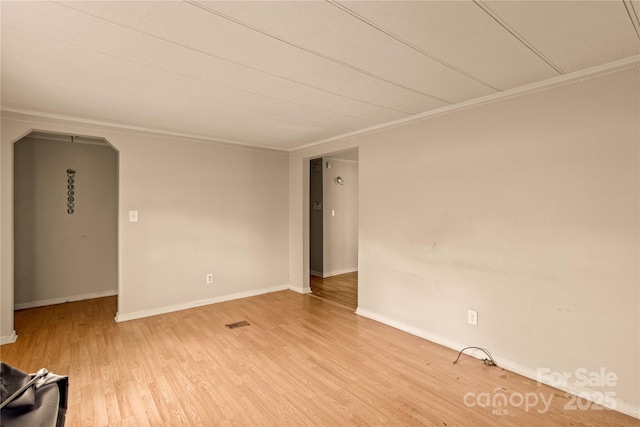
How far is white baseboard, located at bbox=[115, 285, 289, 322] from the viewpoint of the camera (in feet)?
12.5

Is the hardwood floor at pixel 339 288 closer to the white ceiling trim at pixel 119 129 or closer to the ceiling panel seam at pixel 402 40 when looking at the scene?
the white ceiling trim at pixel 119 129

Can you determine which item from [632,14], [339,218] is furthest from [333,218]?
[632,14]

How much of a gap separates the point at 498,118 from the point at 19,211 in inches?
224

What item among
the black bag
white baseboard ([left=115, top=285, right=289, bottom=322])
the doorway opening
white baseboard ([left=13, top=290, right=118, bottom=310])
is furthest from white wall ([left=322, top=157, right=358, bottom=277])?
the black bag

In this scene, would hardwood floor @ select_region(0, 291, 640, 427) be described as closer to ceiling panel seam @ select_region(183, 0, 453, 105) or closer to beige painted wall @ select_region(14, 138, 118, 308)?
beige painted wall @ select_region(14, 138, 118, 308)

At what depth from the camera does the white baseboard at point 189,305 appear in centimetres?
380

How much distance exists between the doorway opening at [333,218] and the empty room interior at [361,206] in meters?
1.72

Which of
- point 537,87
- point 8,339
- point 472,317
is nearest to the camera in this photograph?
point 537,87

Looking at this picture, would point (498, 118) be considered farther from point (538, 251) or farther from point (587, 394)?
point (587, 394)

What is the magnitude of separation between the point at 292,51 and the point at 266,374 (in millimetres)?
2401

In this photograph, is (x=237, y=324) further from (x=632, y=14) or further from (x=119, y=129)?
(x=632, y=14)

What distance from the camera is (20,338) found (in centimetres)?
322

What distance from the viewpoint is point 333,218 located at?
20.9 feet

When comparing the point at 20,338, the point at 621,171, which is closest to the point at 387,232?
the point at 621,171
